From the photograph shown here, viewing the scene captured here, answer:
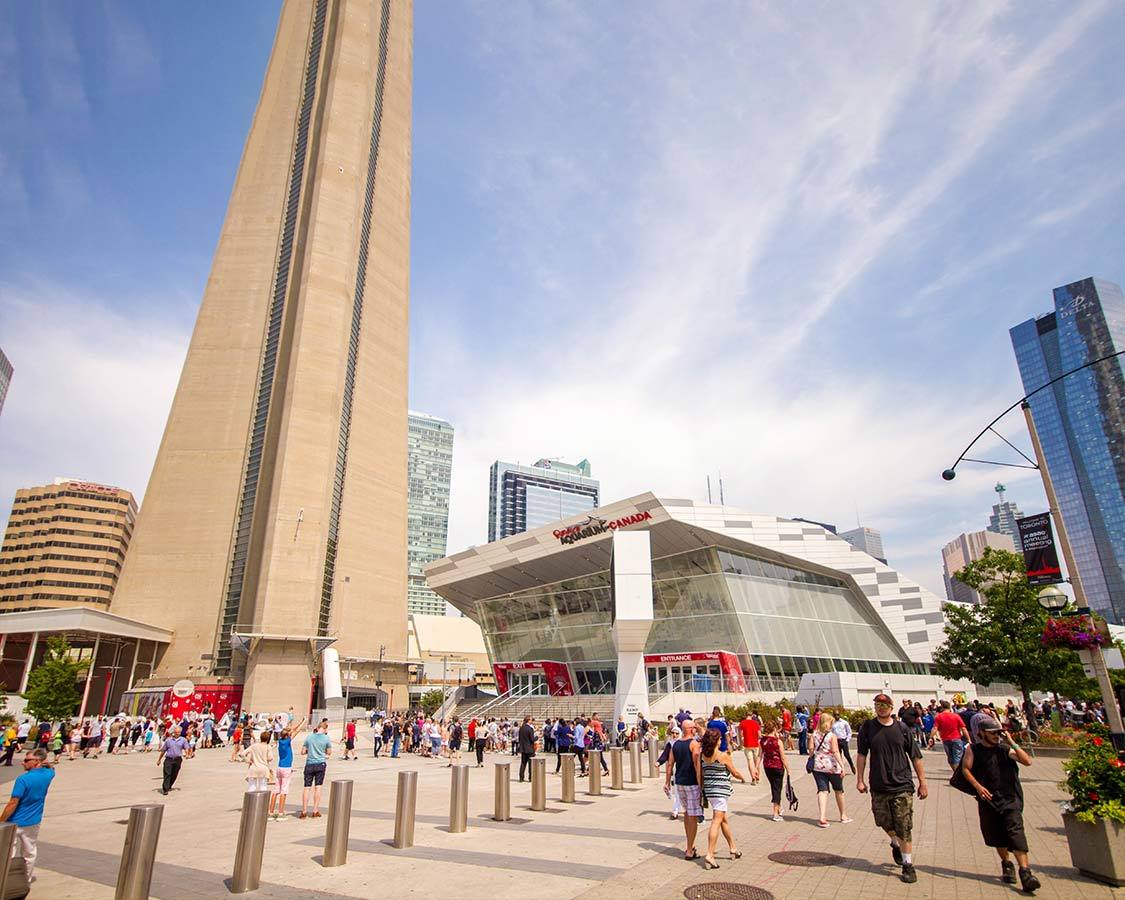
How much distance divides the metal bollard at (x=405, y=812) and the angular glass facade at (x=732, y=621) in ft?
104

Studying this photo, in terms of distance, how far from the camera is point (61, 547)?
116m

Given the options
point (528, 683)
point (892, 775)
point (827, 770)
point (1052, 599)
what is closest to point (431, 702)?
point (528, 683)

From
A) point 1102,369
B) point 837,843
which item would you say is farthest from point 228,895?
point 1102,369

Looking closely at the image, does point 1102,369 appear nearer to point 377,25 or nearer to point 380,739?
point 377,25

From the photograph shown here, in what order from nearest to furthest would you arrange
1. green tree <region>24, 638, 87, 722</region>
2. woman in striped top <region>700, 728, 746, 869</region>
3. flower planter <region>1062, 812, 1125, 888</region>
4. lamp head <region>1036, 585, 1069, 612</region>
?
1. flower planter <region>1062, 812, 1125, 888</region>
2. woman in striped top <region>700, 728, 746, 869</region>
3. lamp head <region>1036, 585, 1069, 612</region>
4. green tree <region>24, 638, 87, 722</region>

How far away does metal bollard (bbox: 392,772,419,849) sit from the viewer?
9682 mm

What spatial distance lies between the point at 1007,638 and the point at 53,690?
5216 cm

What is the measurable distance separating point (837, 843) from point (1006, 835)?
9.75 feet

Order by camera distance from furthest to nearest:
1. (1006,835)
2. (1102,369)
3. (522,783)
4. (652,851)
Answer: (1102,369) < (522,783) < (652,851) < (1006,835)

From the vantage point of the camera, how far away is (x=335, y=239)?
224 ft

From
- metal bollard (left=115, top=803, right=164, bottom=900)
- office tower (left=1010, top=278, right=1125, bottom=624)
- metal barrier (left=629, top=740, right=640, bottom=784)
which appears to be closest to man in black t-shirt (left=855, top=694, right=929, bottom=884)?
metal bollard (left=115, top=803, right=164, bottom=900)

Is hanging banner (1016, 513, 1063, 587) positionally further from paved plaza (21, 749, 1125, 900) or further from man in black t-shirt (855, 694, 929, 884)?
man in black t-shirt (855, 694, 929, 884)

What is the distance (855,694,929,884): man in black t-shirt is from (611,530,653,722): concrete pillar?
803 inches

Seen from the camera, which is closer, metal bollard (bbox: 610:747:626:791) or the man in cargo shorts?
the man in cargo shorts
